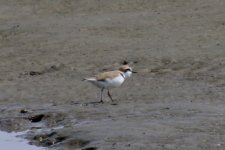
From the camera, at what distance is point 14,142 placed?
13.4 meters

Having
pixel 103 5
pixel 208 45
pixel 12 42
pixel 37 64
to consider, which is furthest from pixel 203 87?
pixel 103 5

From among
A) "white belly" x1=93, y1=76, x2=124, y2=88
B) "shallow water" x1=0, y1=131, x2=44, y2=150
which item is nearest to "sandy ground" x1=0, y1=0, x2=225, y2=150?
"shallow water" x1=0, y1=131, x2=44, y2=150

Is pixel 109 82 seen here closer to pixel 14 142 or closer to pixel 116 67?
pixel 14 142

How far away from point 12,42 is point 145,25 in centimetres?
312

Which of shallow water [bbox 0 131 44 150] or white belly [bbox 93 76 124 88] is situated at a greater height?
white belly [bbox 93 76 124 88]

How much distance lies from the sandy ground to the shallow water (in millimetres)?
190

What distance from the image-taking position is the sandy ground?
12.7 meters

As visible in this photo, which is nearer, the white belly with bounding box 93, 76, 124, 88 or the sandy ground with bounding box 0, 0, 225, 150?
the sandy ground with bounding box 0, 0, 225, 150

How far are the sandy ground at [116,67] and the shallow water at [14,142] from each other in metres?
0.19

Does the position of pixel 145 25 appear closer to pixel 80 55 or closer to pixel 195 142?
pixel 80 55

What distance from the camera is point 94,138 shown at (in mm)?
12492

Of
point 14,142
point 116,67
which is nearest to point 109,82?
point 14,142

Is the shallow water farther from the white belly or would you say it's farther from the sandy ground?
the white belly

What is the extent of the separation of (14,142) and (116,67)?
5017 millimetres
